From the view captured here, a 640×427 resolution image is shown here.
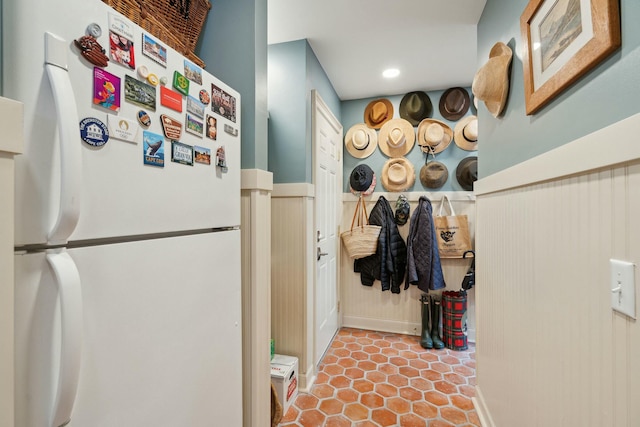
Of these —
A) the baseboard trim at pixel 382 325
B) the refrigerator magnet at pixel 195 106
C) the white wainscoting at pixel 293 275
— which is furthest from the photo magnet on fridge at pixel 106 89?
the baseboard trim at pixel 382 325

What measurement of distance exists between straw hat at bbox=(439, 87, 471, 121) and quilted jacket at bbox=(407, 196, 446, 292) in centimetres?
84

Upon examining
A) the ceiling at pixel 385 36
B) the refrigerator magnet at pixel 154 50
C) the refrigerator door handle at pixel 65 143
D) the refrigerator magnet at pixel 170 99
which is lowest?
the refrigerator door handle at pixel 65 143

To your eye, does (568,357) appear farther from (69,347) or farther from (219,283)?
(69,347)

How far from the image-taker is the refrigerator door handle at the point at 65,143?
497mm

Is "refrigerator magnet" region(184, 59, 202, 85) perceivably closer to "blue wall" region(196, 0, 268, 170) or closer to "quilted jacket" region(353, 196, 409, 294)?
"blue wall" region(196, 0, 268, 170)

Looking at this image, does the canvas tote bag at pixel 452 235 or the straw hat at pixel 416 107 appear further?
the straw hat at pixel 416 107

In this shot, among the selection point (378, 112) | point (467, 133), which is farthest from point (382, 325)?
point (378, 112)

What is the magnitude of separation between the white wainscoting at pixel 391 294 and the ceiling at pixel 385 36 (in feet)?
3.52

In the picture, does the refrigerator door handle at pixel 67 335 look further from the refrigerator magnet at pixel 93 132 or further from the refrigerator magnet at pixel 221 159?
the refrigerator magnet at pixel 221 159

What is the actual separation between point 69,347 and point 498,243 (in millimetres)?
1590

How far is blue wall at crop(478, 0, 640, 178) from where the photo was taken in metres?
0.62

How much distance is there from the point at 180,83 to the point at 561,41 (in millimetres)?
1139

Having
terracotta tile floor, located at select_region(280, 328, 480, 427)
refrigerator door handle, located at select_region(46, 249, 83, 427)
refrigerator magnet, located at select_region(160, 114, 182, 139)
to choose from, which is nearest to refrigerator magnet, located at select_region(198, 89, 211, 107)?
refrigerator magnet, located at select_region(160, 114, 182, 139)

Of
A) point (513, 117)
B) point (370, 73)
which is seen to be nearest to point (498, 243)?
point (513, 117)
